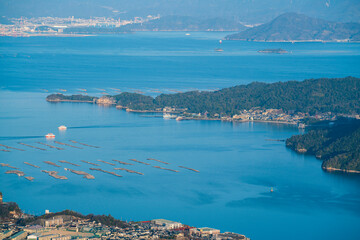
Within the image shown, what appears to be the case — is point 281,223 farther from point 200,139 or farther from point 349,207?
point 200,139

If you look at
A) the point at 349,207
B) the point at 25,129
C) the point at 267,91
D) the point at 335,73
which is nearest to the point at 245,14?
the point at 335,73

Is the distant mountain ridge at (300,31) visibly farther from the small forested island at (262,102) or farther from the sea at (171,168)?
the small forested island at (262,102)

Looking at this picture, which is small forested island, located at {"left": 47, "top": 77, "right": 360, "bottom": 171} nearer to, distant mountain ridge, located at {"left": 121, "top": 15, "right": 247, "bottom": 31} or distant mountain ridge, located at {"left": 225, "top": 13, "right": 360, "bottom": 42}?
distant mountain ridge, located at {"left": 225, "top": 13, "right": 360, "bottom": 42}

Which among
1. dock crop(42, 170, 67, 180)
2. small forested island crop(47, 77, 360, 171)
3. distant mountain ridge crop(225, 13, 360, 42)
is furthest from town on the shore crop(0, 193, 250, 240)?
distant mountain ridge crop(225, 13, 360, 42)

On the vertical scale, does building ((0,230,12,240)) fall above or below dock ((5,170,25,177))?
below

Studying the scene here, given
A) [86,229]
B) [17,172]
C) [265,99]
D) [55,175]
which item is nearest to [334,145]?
[55,175]

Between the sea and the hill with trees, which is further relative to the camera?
the hill with trees

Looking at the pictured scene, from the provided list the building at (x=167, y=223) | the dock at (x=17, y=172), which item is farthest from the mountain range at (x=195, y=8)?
the building at (x=167, y=223)
